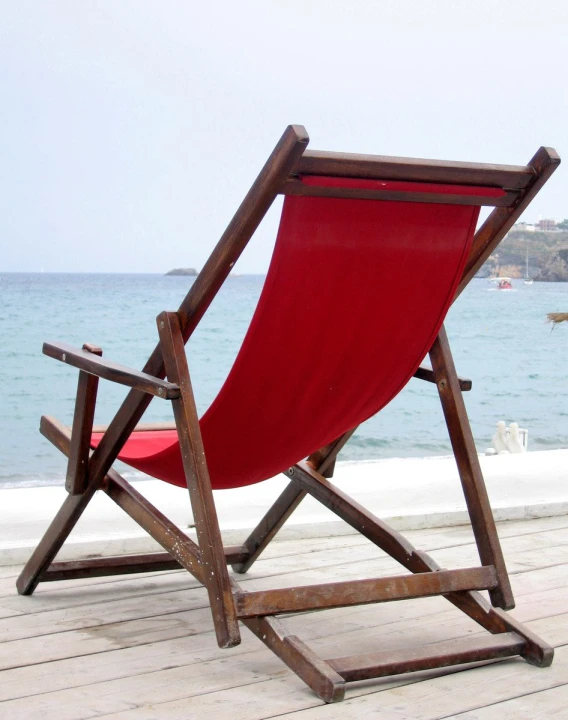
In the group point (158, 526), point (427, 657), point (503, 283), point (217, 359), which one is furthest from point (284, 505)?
point (503, 283)

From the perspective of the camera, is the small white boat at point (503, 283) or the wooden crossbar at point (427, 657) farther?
the small white boat at point (503, 283)

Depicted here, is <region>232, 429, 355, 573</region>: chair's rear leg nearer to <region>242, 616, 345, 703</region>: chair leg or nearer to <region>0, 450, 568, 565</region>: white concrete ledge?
<region>0, 450, 568, 565</region>: white concrete ledge

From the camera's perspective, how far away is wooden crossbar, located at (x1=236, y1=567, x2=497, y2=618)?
1.60 meters

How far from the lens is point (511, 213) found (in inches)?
67.2

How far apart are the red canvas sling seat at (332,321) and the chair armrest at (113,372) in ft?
0.35

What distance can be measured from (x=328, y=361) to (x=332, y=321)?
0.09m

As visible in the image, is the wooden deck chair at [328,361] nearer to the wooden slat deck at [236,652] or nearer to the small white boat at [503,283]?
the wooden slat deck at [236,652]

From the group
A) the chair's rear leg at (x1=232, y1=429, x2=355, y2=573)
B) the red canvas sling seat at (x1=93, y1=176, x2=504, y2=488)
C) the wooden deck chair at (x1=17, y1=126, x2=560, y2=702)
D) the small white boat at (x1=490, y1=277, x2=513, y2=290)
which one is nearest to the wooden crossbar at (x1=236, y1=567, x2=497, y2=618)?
the wooden deck chair at (x1=17, y1=126, x2=560, y2=702)

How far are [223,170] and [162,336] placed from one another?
39505mm

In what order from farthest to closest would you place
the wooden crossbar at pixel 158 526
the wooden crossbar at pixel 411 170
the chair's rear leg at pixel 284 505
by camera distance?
the chair's rear leg at pixel 284 505 < the wooden crossbar at pixel 158 526 < the wooden crossbar at pixel 411 170

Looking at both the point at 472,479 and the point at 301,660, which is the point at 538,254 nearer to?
the point at 472,479

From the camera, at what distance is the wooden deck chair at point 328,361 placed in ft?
4.93

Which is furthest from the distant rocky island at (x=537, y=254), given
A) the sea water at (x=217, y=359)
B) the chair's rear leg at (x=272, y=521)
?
the chair's rear leg at (x=272, y=521)

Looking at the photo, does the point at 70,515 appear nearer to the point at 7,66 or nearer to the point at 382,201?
the point at 382,201
